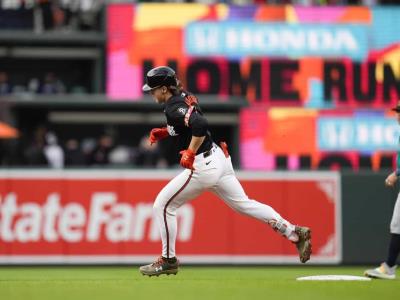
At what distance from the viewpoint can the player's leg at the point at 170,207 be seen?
32.6 ft

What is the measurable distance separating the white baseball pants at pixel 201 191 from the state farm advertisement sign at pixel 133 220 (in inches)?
163

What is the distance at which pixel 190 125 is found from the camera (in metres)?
9.66

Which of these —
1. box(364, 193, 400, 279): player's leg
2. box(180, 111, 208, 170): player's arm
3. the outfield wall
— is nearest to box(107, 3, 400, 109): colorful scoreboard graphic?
the outfield wall

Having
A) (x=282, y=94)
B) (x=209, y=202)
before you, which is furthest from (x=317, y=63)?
(x=209, y=202)

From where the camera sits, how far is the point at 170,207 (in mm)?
10008

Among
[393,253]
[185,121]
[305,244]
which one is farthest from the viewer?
[393,253]

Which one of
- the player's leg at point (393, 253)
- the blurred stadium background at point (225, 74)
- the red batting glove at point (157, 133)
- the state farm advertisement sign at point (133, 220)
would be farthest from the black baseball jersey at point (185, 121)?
the blurred stadium background at point (225, 74)

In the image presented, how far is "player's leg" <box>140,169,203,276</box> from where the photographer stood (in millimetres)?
9930

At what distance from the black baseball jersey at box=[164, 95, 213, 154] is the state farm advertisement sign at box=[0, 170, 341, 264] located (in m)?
4.30

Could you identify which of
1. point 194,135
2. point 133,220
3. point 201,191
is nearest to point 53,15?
point 133,220

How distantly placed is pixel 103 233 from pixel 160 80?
463 centimetres

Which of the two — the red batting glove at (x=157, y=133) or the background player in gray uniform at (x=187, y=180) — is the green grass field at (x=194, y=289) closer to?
the background player in gray uniform at (x=187, y=180)

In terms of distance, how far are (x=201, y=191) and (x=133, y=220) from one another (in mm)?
4353

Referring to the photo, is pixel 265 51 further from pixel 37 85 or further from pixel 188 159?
pixel 188 159
